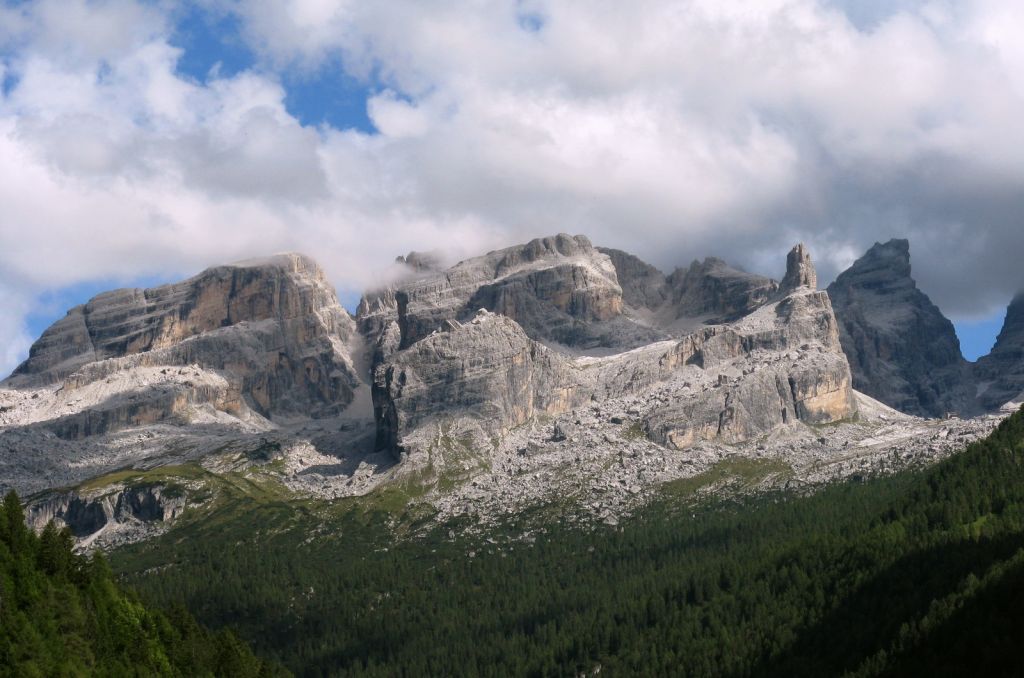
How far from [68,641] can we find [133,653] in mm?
16685

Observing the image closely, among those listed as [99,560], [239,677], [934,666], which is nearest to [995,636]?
[934,666]

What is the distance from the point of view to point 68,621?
153 metres

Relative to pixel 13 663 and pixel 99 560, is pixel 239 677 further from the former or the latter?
pixel 13 663

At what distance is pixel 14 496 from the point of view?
17000 cm

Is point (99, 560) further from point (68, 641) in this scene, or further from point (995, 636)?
point (995, 636)

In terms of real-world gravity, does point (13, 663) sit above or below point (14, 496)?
below

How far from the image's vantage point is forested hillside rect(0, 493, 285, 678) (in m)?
140

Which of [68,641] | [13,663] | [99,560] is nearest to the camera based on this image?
[13,663]

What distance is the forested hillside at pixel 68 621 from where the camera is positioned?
140 meters

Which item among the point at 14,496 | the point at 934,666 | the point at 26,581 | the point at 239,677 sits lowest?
the point at 934,666

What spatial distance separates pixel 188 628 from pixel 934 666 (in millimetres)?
105340

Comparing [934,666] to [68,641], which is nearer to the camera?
[68,641]

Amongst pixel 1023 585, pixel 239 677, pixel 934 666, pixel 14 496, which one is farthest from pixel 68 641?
pixel 1023 585

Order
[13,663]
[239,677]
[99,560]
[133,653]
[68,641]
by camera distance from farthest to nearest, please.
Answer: [239,677], [99,560], [133,653], [68,641], [13,663]
